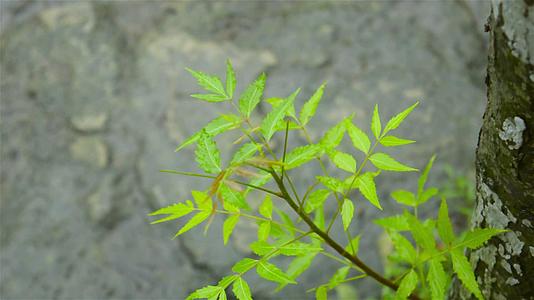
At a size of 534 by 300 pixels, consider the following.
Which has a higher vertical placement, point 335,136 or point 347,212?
point 335,136

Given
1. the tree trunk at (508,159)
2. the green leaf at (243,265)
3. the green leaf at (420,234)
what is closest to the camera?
the tree trunk at (508,159)

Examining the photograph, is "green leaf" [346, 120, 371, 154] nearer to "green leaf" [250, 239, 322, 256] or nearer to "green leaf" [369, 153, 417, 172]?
"green leaf" [369, 153, 417, 172]

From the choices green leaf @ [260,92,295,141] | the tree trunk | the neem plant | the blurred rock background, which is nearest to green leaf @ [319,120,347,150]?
the neem plant

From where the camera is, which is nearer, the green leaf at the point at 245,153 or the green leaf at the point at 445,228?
the green leaf at the point at 245,153

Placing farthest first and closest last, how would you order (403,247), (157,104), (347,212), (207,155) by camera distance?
(157,104), (403,247), (347,212), (207,155)

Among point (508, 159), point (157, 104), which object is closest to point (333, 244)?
point (508, 159)

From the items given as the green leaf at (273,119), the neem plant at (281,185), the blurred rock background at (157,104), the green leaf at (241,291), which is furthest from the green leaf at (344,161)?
the blurred rock background at (157,104)

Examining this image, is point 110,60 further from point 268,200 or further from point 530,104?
point 530,104

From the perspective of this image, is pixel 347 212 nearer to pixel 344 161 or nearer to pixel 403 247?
pixel 344 161

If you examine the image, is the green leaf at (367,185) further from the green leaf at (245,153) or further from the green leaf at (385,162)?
the green leaf at (245,153)
